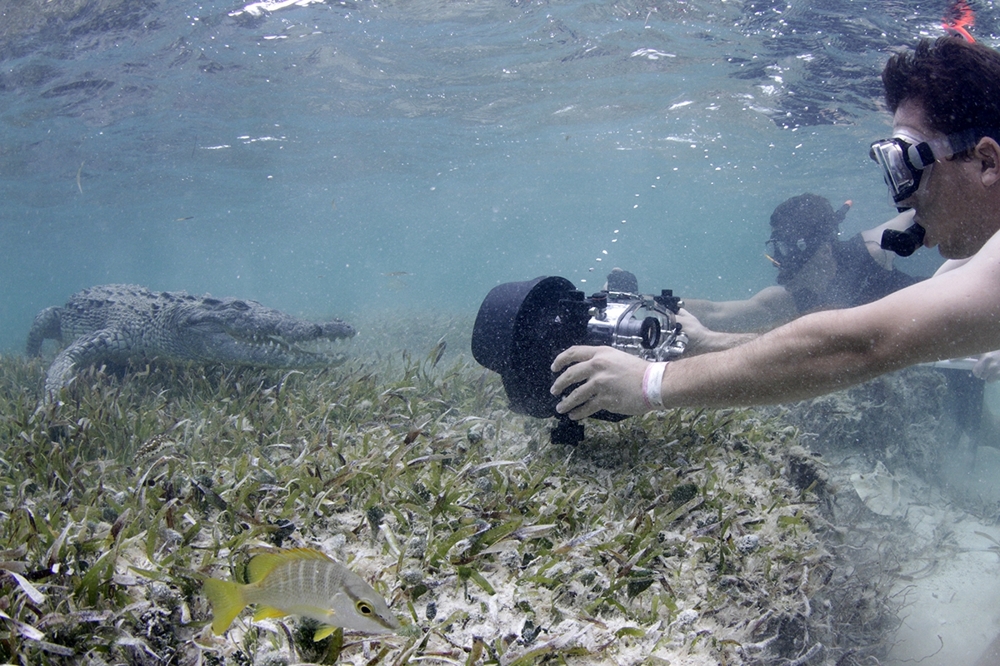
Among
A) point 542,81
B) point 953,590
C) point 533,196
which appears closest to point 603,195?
point 533,196

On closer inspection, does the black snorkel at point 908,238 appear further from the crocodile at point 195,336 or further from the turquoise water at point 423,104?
the turquoise water at point 423,104

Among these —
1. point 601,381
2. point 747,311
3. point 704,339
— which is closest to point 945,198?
point 704,339

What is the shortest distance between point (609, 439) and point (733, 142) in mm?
22861

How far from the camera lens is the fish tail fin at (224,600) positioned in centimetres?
134

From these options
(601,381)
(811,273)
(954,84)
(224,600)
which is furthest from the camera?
(811,273)

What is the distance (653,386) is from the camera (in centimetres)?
234

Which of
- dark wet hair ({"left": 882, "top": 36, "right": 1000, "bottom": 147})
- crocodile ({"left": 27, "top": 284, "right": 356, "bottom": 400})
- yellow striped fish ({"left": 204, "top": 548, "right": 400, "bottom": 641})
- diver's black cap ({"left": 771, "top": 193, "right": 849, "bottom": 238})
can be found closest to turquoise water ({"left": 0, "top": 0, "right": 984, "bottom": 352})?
diver's black cap ({"left": 771, "top": 193, "right": 849, "bottom": 238})

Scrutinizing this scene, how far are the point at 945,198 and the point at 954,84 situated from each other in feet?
1.53

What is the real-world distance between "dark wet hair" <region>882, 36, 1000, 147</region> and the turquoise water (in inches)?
402

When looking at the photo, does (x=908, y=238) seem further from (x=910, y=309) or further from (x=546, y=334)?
(x=546, y=334)

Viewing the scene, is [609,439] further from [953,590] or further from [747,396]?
[953,590]

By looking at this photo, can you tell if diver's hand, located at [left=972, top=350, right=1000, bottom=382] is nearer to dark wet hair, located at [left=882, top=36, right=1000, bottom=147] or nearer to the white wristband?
dark wet hair, located at [left=882, top=36, right=1000, bottom=147]

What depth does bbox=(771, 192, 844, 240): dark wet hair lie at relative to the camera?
A: 739 cm

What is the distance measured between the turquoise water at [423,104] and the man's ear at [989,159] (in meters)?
10.4
